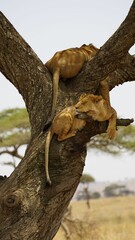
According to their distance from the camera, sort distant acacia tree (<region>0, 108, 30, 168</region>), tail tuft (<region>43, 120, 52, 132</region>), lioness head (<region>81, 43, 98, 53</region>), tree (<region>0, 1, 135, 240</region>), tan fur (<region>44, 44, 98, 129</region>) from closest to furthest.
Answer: tree (<region>0, 1, 135, 240</region>), tail tuft (<region>43, 120, 52, 132</region>), tan fur (<region>44, 44, 98, 129</region>), lioness head (<region>81, 43, 98, 53</region>), distant acacia tree (<region>0, 108, 30, 168</region>)

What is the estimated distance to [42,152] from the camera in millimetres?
3682

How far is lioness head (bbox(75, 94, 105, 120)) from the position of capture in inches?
142

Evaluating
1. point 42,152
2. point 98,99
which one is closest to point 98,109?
point 98,99

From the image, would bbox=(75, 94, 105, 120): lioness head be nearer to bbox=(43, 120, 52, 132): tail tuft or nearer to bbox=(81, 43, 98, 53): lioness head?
bbox=(43, 120, 52, 132): tail tuft

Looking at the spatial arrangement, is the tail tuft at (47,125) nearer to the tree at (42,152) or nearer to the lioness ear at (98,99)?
the tree at (42,152)

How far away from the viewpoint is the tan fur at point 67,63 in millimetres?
4109

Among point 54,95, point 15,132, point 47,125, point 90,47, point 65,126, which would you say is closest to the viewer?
point 65,126

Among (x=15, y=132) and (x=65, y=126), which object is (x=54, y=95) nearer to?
(x=65, y=126)

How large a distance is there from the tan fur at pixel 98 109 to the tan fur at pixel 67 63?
34cm

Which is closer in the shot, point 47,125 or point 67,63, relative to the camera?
point 47,125

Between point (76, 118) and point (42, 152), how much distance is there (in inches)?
→ 13.5

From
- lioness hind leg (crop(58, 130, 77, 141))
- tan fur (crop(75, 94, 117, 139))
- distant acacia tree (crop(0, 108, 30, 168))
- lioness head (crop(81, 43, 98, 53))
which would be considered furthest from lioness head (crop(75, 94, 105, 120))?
distant acacia tree (crop(0, 108, 30, 168))

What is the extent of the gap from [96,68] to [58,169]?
788 mm

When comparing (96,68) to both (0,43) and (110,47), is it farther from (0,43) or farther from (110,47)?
(0,43)
